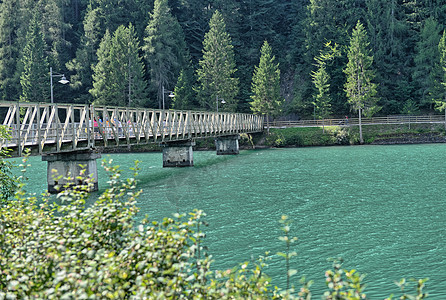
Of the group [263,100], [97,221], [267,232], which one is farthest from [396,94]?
[97,221]

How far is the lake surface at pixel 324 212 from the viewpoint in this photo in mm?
13344

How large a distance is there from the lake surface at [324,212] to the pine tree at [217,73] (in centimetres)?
3877

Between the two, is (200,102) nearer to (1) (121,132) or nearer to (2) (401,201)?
(1) (121,132)

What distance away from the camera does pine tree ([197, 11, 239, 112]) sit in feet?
255

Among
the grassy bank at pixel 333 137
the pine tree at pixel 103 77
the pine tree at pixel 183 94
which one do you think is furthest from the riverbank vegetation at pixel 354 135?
the pine tree at pixel 103 77

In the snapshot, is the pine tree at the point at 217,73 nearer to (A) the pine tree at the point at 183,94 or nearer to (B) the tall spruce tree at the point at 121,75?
(A) the pine tree at the point at 183,94

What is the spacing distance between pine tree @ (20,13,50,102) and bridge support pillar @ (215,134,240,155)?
34.4 meters

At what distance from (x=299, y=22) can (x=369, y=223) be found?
7837cm

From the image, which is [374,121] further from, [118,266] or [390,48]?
[118,266]

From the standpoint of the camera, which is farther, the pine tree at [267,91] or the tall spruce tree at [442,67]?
the pine tree at [267,91]

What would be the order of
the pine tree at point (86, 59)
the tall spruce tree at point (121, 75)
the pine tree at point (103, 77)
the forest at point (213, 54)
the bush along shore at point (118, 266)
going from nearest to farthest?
the bush along shore at point (118, 266) → the tall spruce tree at point (121, 75) → the pine tree at point (103, 77) → the forest at point (213, 54) → the pine tree at point (86, 59)

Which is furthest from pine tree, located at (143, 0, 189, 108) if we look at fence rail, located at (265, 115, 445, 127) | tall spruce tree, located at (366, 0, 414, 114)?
tall spruce tree, located at (366, 0, 414, 114)

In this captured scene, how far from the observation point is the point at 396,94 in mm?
79000

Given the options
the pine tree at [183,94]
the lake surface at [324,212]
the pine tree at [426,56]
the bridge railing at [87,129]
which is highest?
the pine tree at [426,56]
